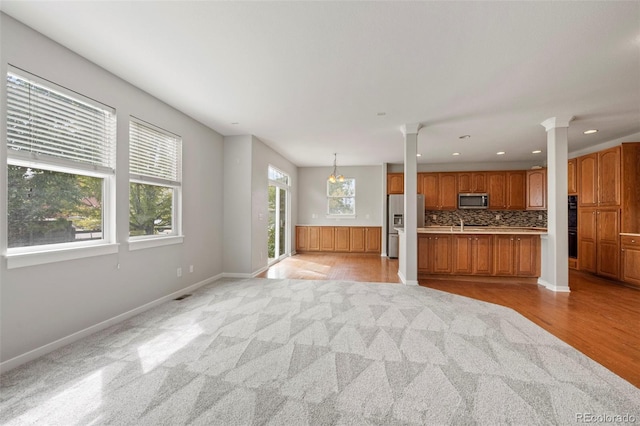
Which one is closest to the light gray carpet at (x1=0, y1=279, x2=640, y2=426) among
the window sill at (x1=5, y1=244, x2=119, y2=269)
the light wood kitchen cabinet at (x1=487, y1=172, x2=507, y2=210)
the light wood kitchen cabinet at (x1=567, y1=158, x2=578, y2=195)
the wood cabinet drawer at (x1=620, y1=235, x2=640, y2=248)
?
the window sill at (x1=5, y1=244, x2=119, y2=269)

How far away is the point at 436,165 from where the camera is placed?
7477mm

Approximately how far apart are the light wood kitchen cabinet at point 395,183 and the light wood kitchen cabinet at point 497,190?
88.6 inches

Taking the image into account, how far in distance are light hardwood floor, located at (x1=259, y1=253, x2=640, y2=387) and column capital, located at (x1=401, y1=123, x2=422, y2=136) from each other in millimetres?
2665

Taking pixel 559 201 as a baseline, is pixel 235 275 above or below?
below

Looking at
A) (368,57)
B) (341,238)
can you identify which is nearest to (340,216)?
(341,238)

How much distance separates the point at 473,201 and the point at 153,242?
288 inches

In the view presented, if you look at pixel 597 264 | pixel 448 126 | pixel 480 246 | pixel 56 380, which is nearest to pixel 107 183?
pixel 56 380

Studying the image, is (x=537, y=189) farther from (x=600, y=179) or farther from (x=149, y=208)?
(x=149, y=208)

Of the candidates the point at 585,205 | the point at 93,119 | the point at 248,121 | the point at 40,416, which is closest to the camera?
the point at 40,416

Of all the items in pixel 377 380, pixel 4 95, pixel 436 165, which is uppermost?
pixel 436 165

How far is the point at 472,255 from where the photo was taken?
190 inches

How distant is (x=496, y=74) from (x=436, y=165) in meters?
4.99

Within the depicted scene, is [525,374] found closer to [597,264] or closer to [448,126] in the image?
[448,126]

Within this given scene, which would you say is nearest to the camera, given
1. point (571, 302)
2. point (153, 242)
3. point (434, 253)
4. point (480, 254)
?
point (153, 242)
